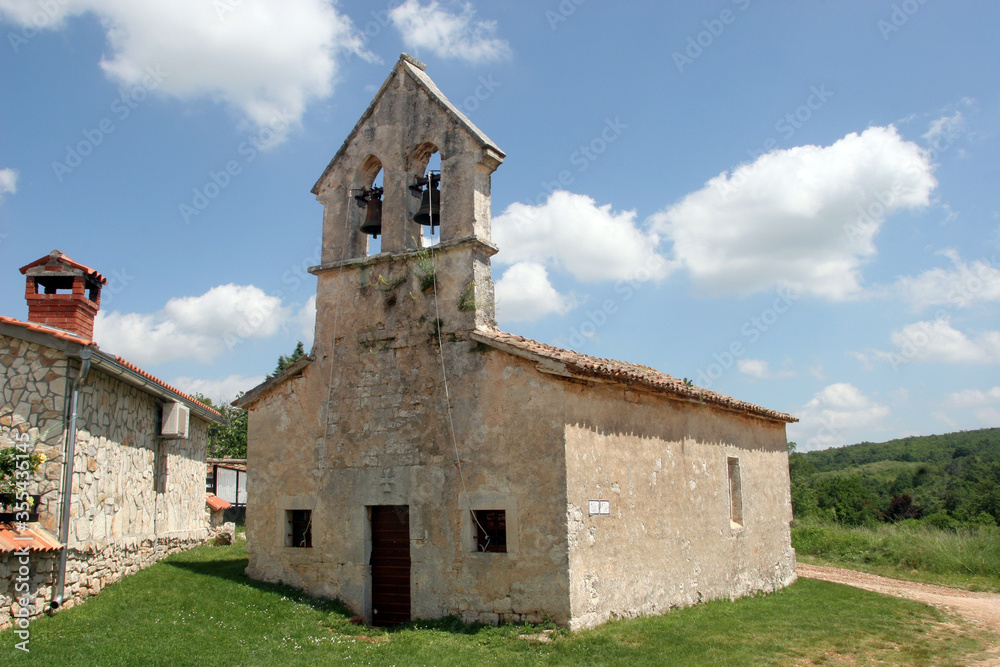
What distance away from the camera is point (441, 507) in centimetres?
1048

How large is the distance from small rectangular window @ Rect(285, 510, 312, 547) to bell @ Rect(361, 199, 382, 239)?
4.93m

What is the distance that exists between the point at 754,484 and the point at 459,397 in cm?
867

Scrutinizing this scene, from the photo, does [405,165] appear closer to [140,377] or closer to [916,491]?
[140,377]

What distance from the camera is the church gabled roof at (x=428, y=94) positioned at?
440 inches

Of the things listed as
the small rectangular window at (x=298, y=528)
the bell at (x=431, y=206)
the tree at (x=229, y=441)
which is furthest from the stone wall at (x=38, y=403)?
the tree at (x=229, y=441)

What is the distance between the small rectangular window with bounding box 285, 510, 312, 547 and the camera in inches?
466

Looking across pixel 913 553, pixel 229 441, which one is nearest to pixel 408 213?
pixel 913 553

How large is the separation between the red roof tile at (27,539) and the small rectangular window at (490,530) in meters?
5.71

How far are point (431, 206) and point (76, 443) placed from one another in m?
6.40

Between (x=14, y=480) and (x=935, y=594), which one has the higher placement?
(x=14, y=480)

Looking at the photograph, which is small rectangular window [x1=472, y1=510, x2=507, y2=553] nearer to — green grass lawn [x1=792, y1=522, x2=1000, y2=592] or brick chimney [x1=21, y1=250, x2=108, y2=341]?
brick chimney [x1=21, y1=250, x2=108, y2=341]

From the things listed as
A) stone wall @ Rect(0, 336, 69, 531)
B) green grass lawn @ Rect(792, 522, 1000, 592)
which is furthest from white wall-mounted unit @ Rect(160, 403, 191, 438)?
green grass lawn @ Rect(792, 522, 1000, 592)

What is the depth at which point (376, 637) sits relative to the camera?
975 cm

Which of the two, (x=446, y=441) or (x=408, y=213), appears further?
(x=408, y=213)
